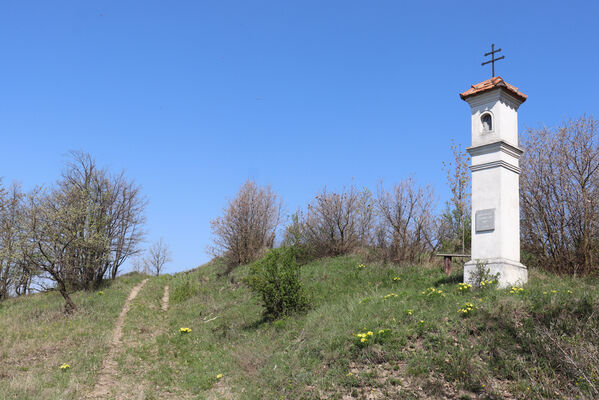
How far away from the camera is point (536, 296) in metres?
9.35

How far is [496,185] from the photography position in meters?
11.6

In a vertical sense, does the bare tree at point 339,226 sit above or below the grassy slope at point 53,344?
above

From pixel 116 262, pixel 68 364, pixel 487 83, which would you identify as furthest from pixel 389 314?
pixel 116 262

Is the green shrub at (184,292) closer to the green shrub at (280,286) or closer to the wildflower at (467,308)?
the green shrub at (280,286)

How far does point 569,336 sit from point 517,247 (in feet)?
13.2

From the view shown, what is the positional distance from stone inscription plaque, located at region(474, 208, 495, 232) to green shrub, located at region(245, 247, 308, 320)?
16.9 feet

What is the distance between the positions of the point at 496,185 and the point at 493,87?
8.74ft

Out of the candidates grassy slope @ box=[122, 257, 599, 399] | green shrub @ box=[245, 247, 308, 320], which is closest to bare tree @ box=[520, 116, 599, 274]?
grassy slope @ box=[122, 257, 599, 399]

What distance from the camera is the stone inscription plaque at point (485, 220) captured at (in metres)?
11.5

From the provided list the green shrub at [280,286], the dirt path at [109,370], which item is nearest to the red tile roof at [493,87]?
the green shrub at [280,286]

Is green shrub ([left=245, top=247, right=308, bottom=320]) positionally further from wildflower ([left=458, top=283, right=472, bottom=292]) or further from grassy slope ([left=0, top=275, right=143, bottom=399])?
grassy slope ([left=0, top=275, right=143, bottom=399])

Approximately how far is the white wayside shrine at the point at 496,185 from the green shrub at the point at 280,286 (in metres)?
4.65

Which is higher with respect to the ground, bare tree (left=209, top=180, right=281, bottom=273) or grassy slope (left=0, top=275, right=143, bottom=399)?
bare tree (left=209, top=180, right=281, bottom=273)

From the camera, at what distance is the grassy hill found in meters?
7.53
